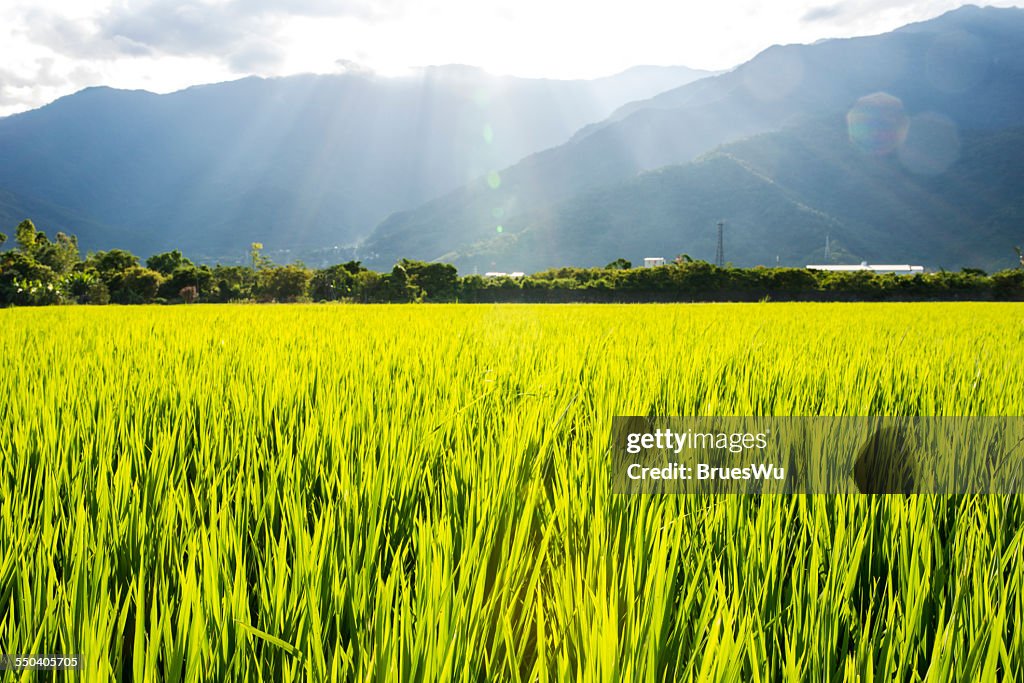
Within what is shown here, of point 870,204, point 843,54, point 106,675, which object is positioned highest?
point 843,54

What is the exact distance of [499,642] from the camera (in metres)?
0.62

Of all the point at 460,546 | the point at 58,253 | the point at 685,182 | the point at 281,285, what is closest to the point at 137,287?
the point at 281,285

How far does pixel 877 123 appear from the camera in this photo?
116750 mm

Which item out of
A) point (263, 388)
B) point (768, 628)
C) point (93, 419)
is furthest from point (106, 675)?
point (263, 388)

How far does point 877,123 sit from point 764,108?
4098 cm

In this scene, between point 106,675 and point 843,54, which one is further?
point 843,54

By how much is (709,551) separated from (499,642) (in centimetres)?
34

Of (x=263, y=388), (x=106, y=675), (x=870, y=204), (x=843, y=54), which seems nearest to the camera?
(x=106, y=675)

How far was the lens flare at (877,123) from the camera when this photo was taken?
4186 inches

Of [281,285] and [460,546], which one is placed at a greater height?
[281,285]

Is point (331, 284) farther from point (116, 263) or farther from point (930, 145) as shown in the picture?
point (930, 145)

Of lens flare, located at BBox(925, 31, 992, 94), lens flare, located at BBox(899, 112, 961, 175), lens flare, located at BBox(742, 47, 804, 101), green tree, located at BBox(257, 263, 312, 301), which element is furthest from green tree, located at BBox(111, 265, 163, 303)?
lens flare, located at BBox(742, 47, 804, 101)

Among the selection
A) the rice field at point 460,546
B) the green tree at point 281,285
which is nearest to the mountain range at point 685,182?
the green tree at point 281,285

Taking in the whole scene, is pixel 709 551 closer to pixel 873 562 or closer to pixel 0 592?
pixel 873 562
